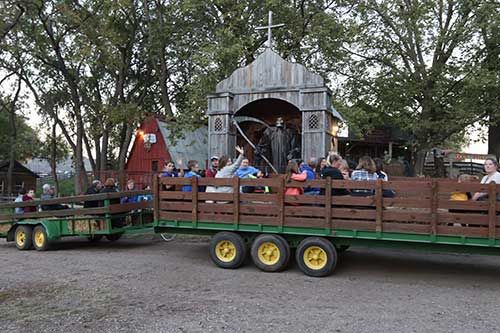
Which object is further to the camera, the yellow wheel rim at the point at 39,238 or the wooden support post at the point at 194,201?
the yellow wheel rim at the point at 39,238

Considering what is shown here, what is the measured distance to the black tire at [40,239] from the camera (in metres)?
9.48

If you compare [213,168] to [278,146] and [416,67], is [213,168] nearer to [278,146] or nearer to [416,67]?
[278,146]

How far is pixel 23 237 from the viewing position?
9812mm

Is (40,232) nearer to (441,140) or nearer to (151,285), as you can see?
(151,285)

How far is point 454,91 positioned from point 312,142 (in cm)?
1069

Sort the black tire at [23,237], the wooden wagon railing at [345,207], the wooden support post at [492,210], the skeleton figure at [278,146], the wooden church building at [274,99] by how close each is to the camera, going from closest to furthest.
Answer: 1. the wooden support post at [492,210]
2. the wooden wagon railing at [345,207]
3. the black tire at [23,237]
4. the wooden church building at [274,99]
5. the skeleton figure at [278,146]

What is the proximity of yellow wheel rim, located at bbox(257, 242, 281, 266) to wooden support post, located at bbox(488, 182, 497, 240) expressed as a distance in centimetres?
310

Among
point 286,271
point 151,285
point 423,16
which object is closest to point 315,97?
point 286,271

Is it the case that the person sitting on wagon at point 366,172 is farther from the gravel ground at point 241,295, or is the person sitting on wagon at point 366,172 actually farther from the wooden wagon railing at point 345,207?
the gravel ground at point 241,295

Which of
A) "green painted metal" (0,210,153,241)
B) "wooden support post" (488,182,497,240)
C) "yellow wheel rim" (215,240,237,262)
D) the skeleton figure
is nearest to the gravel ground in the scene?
"yellow wheel rim" (215,240,237,262)

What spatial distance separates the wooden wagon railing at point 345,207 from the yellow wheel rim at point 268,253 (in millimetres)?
371

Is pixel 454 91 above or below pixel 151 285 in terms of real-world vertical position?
above

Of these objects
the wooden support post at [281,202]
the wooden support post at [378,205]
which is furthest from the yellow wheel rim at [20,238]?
the wooden support post at [378,205]

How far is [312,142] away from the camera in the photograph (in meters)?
11.0
